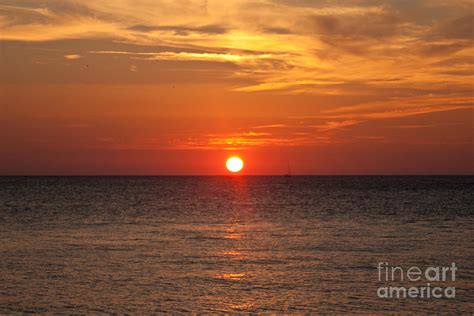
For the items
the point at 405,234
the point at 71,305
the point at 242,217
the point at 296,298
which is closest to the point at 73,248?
the point at 71,305

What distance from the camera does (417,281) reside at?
27.6 m

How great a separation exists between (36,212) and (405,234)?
45.1 meters

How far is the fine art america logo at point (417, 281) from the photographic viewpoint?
82.2ft

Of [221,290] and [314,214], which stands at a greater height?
[314,214]

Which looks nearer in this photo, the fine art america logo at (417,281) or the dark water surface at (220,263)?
the dark water surface at (220,263)

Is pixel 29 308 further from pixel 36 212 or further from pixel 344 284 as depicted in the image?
pixel 36 212

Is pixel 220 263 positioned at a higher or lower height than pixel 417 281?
higher

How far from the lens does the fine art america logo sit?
82.2 feet

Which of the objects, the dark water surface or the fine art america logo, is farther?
the fine art america logo

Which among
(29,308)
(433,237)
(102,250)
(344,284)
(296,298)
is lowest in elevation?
(29,308)

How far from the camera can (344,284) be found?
26.9 meters

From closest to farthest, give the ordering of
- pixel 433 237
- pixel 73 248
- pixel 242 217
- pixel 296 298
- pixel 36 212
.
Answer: pixel 296 298 < pixel 73 248 < pixel 433 237 < pixel 242 217 < pixel 36 212

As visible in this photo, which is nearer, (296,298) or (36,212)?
(296,298)

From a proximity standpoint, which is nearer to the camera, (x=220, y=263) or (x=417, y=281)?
(x=417, y=281)
